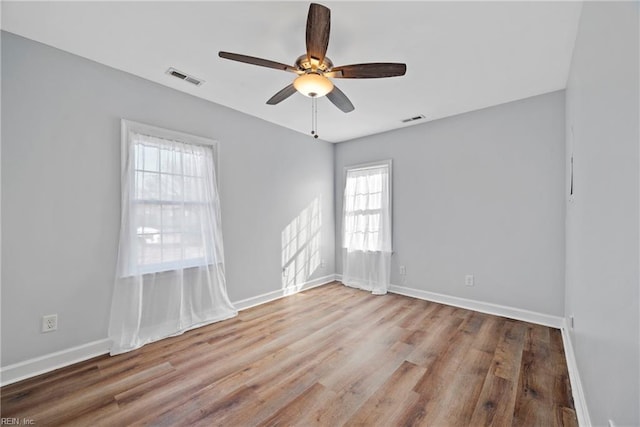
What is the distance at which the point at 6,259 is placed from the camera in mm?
1952

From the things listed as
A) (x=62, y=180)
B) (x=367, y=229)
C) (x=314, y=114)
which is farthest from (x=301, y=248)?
(x=62, y=180)

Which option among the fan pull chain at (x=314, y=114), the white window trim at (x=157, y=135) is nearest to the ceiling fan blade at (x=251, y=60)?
the fan pull chain at (x=314, y=114)

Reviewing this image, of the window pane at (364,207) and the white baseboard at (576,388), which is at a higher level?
the window pane at (364,207)

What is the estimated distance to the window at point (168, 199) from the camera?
2.54 metres

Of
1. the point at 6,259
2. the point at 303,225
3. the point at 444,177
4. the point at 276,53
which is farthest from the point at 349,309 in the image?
the point at 6,259

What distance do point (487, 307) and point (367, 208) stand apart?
216 cm

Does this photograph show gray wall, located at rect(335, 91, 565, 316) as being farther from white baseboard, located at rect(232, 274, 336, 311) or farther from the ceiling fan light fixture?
the ceiling fan light fixture

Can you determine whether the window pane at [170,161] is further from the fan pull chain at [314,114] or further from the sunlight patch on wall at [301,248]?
the sunlight patch on wall at [301,248]

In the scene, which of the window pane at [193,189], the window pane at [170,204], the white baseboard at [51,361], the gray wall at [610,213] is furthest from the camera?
the window pane at [193,189]

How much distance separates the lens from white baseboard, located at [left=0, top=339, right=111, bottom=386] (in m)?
1.95

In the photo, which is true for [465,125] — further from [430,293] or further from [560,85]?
[430,293]

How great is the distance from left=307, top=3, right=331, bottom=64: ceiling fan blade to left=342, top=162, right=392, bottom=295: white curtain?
8.89ft

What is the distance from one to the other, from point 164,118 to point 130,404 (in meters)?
2.56

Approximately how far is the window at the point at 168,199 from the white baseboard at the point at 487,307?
2.91 meters
